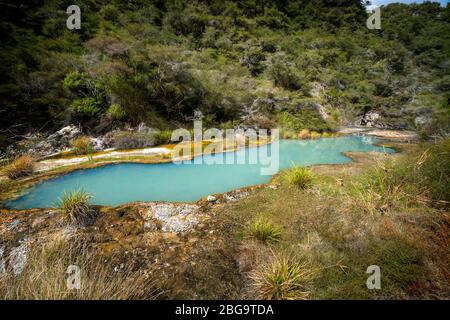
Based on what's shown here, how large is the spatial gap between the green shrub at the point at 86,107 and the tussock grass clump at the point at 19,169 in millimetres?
4904

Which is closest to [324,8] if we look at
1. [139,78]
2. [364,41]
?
[364,41]

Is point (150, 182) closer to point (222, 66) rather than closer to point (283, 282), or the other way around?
point (283, 282)

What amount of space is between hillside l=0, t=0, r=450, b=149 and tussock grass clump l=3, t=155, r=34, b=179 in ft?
4.03

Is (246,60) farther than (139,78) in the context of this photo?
Result: Yes

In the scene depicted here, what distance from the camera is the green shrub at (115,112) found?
1314cm

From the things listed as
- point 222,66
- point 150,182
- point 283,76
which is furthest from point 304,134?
point 150,182

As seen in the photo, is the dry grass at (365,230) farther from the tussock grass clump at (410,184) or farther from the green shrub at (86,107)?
the green shrub at (86,107)

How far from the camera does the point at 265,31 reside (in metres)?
38.0

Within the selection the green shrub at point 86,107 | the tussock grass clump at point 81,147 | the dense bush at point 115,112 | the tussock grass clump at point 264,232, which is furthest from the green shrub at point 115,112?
the tussock grass clump at point 264,232

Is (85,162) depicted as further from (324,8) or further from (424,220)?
(324,8)

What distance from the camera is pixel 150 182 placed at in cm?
Answer: 789

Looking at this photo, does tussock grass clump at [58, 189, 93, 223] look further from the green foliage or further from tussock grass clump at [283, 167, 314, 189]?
the green foliage
